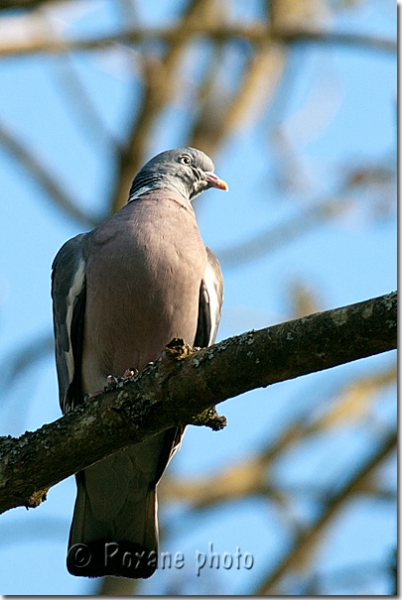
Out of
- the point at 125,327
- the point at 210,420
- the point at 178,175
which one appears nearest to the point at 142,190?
the point at 178,175

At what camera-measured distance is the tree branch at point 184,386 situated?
10.3 ft

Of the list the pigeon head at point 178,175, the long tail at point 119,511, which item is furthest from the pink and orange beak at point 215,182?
the long tail at point 119,511

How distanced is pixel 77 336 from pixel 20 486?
5.86 feet

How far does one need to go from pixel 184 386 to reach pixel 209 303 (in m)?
2.08

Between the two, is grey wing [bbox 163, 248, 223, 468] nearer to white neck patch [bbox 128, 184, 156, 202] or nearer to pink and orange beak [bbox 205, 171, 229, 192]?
white neck patch [bbox 128, 184, 156, 202]

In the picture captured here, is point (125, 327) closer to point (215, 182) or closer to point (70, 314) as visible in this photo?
point (70, 314)

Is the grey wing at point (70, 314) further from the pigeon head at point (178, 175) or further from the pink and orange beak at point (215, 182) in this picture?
the pink and orange beak at point (215, 182)

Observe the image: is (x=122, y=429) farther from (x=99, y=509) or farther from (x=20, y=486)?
(x=99, y=509)

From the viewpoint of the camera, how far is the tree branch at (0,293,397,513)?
3.13 meters

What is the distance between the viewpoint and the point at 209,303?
5.57m

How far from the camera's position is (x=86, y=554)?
5145 millimetres

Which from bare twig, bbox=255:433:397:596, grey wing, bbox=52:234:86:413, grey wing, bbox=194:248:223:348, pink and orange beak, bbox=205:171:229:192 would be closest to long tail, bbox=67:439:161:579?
grey wing, bbox=52:234:86:413

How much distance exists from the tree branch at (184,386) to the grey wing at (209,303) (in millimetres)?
1788

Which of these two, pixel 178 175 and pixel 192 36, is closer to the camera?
pixel 178 175
